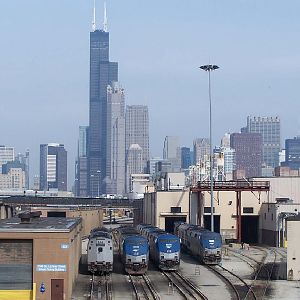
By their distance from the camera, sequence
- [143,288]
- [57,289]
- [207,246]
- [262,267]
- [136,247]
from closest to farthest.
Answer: [57,289] < [143,288] < [136,247] < [207,246] < [262,267]

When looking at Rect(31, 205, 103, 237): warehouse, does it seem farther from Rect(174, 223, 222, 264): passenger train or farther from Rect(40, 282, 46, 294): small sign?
Rect(40, 282, 46, 294): small sign

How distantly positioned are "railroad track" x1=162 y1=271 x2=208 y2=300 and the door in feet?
24.9

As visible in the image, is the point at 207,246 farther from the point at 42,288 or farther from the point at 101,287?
the point at 42,288

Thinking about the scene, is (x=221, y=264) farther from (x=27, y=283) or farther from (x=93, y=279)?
(x=27, y=283)

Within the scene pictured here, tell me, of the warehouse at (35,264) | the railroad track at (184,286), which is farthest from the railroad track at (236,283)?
the warehouse at (35,264)

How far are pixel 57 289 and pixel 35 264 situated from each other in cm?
191

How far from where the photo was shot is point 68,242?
1831 inches

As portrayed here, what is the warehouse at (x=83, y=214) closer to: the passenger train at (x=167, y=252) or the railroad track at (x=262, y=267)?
the railroad track at (x=262, y=267)

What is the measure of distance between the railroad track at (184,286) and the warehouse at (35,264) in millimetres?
7850

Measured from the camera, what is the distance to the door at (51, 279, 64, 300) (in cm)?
4559

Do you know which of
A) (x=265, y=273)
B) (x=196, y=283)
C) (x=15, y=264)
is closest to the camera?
(x=15, y=264)

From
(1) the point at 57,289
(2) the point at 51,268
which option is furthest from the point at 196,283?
(2) the point at 51,268

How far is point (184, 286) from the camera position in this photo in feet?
178

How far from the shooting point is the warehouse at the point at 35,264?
4584cm
